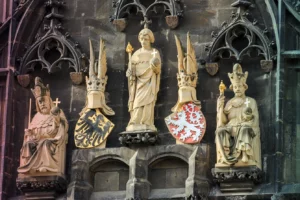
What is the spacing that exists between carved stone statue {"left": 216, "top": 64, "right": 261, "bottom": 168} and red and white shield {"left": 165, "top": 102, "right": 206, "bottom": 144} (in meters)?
0.38

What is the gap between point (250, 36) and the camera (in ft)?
93.9

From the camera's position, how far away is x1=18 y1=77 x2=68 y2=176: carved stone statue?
2834 cm

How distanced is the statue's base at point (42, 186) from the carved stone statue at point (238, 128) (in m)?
2.77

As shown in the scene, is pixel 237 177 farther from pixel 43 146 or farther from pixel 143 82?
pixel 43 146

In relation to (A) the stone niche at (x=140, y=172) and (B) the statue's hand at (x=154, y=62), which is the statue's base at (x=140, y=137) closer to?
(A) the stone niche at (x=140, y=172)

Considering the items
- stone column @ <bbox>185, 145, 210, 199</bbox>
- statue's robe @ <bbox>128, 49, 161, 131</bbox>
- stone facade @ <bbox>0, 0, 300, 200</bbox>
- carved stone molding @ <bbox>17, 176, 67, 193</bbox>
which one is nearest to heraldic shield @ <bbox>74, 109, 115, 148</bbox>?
stone facade @ <bbox>0, 0, 300, 200</bbox>

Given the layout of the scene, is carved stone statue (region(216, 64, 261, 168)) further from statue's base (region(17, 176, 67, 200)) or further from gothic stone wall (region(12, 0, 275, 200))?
statue's base (region(17, 176, 67, 200))

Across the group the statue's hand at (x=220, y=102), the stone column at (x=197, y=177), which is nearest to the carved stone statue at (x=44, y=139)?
the stone column at (x=197, y=177)

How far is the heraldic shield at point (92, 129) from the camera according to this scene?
93.8 ft

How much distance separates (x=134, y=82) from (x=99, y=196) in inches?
81.1

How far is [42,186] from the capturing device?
28344mm

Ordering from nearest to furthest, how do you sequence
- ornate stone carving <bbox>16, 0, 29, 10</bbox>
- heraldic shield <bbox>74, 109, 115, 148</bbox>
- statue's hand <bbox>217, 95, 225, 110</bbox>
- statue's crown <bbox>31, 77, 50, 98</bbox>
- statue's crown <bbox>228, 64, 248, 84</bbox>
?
statue's hand <bbox>217, 95, 225, 110</bbox>, statue's crown <bbox>228, 64, 248, 84</bbox>, heraldic shield <bbox>74, 109, 115, 148</bbox>, statue's crown <bbox>31, 77, 50, 98</bbox>, ornate stone carving <bbox>16, 0, 29, 10</bbox>

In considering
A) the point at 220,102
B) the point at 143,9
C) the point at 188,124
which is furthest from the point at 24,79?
the point at 220,102

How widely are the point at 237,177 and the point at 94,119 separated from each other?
9.29ft
